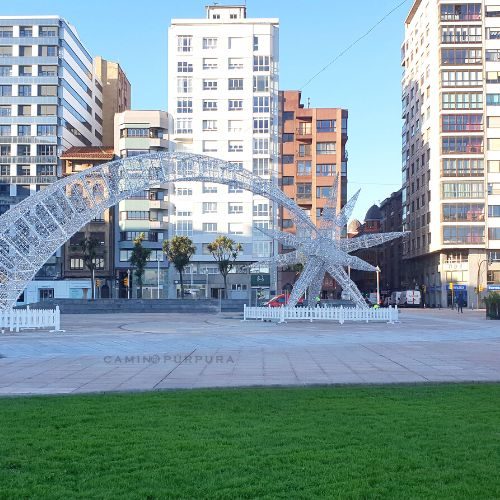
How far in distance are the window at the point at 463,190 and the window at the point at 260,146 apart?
894 inches

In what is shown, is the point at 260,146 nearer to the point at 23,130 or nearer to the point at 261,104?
the point at 261,104

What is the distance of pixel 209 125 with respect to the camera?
288 feet

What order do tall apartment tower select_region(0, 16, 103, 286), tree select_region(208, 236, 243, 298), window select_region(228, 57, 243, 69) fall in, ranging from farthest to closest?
1. window select_region(228, 57, 243, 69)
2. tall apartment tower select_region(0, 16, 103, 286)
3. tree select_region(208, 236, 243, 298)

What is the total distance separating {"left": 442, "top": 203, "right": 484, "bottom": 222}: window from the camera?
88.8m

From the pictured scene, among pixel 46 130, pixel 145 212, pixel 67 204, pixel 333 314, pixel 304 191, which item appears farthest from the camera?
pixel 304 191

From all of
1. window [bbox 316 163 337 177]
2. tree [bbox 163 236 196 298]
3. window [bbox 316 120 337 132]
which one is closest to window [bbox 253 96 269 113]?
window [bbox 316 120 337 132]

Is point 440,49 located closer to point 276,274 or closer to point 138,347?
point 276,274

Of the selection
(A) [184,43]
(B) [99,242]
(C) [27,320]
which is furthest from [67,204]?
(A) [184,43]

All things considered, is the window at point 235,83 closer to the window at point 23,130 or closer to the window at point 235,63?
the window at point 235,63

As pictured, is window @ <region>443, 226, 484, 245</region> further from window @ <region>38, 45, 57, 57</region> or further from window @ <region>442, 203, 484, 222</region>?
window @ <region>38, 45, 57, 57</region>

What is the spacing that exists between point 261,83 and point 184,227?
20060 mm

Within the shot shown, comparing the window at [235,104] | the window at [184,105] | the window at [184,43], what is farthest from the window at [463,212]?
the window at [184,43]

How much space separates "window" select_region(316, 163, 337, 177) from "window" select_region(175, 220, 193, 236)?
676 inches

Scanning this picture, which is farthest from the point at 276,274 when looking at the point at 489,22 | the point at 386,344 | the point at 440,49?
the point at 386,344
